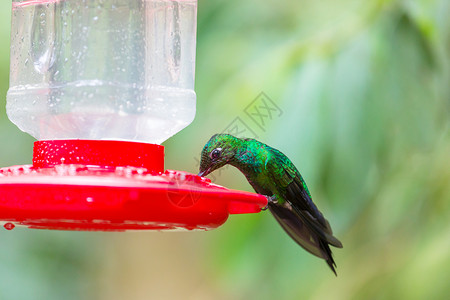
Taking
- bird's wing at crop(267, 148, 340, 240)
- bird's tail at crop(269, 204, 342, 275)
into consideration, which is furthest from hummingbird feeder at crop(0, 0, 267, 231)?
bird's tail at crop(269, 204, 342, 275)

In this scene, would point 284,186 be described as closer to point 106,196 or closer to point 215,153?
point 215,153

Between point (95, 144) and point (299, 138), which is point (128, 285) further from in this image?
point (95, 144)

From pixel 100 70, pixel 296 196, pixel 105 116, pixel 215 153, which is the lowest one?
pixel 296 196

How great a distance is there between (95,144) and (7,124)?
341cm

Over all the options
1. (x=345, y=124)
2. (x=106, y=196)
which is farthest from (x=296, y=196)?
(x=106, y=196)

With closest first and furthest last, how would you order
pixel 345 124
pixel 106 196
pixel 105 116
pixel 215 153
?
pixel 106 196, pixel 105 116, pixel 215 153, pixel 345 124

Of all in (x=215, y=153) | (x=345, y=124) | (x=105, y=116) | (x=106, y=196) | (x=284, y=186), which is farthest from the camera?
(x=345, y=124)

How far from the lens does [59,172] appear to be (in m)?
1.98

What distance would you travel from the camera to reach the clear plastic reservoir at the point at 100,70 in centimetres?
268

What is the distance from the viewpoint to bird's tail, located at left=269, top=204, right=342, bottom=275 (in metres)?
3.13

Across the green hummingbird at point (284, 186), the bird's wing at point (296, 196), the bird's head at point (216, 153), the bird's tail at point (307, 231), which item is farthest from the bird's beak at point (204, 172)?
the bird's tail at point (307, 231)

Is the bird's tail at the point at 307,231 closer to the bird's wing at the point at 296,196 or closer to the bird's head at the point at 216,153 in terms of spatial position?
the bird's wing at the point at 296,196

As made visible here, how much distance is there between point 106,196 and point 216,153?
920mm

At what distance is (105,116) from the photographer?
2.66 m
